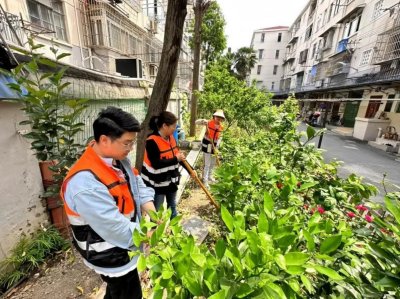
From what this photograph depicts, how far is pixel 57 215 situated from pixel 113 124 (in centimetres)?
248

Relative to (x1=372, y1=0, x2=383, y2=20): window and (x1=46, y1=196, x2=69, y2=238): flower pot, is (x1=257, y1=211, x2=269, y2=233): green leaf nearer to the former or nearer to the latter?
(x1=46, y1=196, x2=69, y2=238): flower pot

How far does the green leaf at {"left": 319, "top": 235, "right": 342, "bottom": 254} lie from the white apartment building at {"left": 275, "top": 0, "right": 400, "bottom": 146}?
9.48 metres

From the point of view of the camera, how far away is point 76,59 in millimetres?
7938

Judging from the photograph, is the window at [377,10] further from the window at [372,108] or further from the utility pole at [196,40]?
the utility pole at [196,40]

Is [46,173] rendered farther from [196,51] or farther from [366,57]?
[366,57]

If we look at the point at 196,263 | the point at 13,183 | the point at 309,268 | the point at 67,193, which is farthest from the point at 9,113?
the point at 309,268

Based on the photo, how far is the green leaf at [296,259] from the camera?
0.83 m

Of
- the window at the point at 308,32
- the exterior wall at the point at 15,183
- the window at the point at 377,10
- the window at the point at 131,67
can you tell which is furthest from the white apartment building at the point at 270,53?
the exterior wall at the point at 15,183

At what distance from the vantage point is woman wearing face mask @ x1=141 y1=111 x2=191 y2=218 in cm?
274

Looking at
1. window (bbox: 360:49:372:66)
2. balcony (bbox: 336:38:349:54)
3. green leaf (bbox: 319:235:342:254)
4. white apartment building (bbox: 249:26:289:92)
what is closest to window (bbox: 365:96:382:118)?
window (bbox: 360:49:372:66)

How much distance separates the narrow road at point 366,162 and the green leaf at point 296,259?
6.09 m

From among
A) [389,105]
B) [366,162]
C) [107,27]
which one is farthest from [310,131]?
[389,105]

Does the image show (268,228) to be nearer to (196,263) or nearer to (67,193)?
(196,263)

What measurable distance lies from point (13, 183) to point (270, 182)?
2832mm
